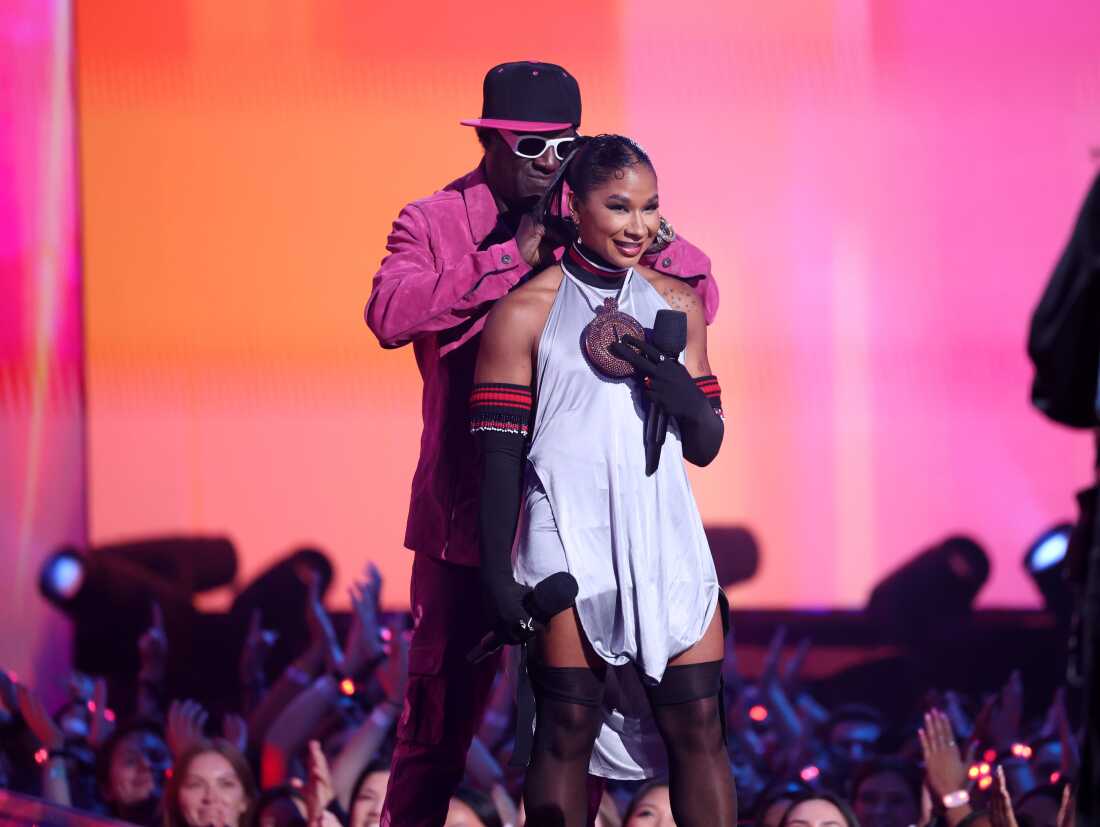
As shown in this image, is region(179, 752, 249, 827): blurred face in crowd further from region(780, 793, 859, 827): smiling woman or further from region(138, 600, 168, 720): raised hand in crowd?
region(780, 793, 859, 827): smiling woman

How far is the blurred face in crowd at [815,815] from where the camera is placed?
12.3ft

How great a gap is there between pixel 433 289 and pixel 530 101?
0.45 metres

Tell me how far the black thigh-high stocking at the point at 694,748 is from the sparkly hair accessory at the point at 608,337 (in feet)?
1.58

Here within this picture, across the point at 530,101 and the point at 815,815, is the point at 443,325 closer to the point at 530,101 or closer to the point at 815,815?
the point at 530,101

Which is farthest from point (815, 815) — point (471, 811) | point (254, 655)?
point (254, 655)

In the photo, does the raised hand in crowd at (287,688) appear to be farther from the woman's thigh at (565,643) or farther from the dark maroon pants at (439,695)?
the woman's thigh at (565,643)

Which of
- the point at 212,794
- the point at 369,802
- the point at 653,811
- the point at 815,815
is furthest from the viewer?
the point at 212,794

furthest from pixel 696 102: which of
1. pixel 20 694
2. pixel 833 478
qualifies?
pixel 20 694

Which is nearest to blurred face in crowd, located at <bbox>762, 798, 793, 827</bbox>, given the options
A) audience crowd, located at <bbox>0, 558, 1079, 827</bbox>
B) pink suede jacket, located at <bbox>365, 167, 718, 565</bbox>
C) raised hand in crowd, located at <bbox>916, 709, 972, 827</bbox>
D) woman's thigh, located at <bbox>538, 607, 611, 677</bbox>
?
audience crowd, located at <bbox>0, 558, 1079, 827</bbox>

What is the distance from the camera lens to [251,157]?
544cm

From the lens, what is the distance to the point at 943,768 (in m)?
3.76

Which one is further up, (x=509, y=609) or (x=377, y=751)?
(x=509, y=609)

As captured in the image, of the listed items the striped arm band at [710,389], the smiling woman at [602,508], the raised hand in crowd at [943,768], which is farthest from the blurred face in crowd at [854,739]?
the striped arm band at [710,389]

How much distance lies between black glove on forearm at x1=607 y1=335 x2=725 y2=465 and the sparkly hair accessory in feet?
0.04
